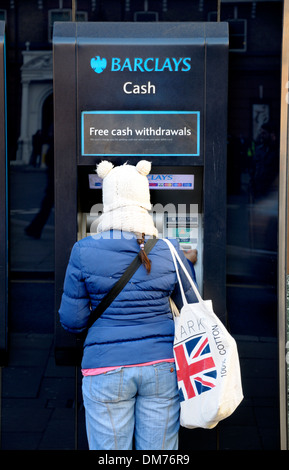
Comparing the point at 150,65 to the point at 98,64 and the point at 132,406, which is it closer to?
the point at 98,64

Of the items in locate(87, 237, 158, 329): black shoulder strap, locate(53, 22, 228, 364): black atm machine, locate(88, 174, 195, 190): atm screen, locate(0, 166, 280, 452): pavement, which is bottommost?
locate(0, 166, 280, 452): pavement

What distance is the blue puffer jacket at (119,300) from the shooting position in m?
2.50

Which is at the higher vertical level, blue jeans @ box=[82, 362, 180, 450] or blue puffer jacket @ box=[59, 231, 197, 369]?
blue puffer jacket @ box=[59, 231, 197, 369]

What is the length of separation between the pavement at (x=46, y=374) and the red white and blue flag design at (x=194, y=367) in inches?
37.0

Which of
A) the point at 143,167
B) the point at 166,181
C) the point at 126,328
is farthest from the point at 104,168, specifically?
the point at 126,328

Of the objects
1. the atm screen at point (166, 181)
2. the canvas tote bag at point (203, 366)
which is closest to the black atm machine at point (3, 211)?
the atm screen at point (166, 181)

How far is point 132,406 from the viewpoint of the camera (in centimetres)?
260

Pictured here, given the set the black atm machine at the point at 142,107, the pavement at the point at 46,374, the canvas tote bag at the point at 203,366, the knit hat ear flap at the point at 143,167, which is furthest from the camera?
the pavement at the point at 46,374

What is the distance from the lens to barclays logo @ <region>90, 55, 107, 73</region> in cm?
310

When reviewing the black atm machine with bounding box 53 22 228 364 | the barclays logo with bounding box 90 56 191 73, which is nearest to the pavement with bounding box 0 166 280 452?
the black atm machine with bounding box 53 22 228 364

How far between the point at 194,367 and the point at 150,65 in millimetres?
1662

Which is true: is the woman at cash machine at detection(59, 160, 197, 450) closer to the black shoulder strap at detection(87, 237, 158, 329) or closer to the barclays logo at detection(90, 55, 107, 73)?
the black shoulder strap at detection(87, 237, 158, 329)

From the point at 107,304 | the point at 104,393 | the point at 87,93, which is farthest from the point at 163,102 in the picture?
the point at 104,393

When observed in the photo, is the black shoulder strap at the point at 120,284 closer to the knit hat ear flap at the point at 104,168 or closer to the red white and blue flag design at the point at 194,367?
the red white and blue flag design at the point at 194,367
